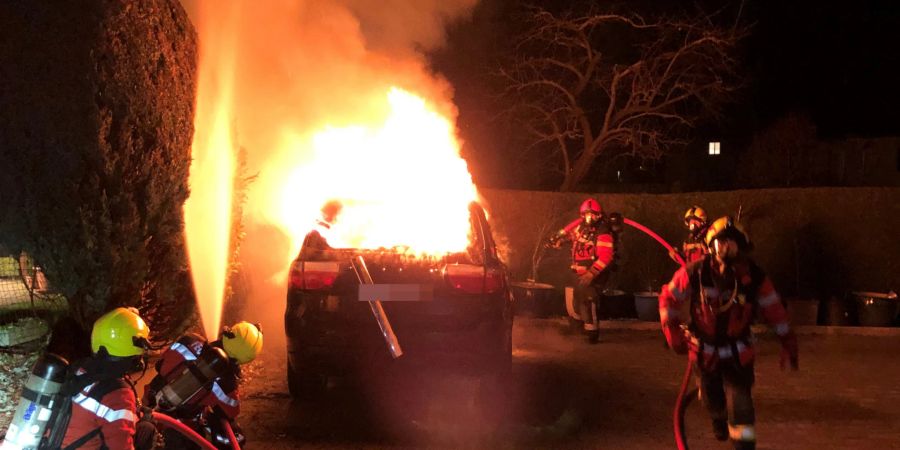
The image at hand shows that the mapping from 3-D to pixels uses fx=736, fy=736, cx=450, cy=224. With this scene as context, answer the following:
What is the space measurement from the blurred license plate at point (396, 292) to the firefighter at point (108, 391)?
7.44ft

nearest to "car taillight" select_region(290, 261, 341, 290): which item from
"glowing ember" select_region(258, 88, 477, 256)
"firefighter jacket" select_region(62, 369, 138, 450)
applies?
"glowing ember" select_region(258, 88, 477, 256)

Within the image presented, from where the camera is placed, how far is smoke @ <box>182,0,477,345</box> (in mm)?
8680

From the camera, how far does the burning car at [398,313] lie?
5660 millimetres

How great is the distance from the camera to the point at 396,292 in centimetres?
567

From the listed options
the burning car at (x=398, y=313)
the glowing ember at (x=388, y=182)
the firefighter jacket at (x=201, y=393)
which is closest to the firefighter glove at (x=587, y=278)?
the glowing ember at (x=388, y=182)

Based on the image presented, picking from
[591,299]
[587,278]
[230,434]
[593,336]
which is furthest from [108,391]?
[593,336]

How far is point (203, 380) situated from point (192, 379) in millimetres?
57

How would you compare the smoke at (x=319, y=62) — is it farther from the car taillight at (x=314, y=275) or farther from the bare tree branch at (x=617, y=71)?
the bare tree branch at (x=617, y=71)

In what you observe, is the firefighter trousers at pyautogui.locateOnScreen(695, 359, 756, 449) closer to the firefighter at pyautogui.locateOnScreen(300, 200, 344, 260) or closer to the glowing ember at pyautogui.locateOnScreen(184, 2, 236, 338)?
the firefighter at pyautogui.locateOnScreen(300, 200, 344, 260)

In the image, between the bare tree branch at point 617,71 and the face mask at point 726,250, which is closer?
the face mask at point 726,250

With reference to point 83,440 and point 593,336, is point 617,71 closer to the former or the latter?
point 593,336

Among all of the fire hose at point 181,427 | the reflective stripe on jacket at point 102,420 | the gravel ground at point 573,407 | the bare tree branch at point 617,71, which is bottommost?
the gravel ground at point 573,407

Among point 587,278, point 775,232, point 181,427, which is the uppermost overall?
point 775,232

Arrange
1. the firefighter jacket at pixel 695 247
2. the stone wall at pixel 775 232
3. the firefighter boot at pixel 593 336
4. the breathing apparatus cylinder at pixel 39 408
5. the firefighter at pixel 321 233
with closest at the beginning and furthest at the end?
the breathing apparatus cylinder at pixel 39 408 → the firefighter at pixel 321 233 → the firefighter jacket at pixel 695 247 → the firefighter boot at pixel 593 336 → the stone wall at pixel 775 232
